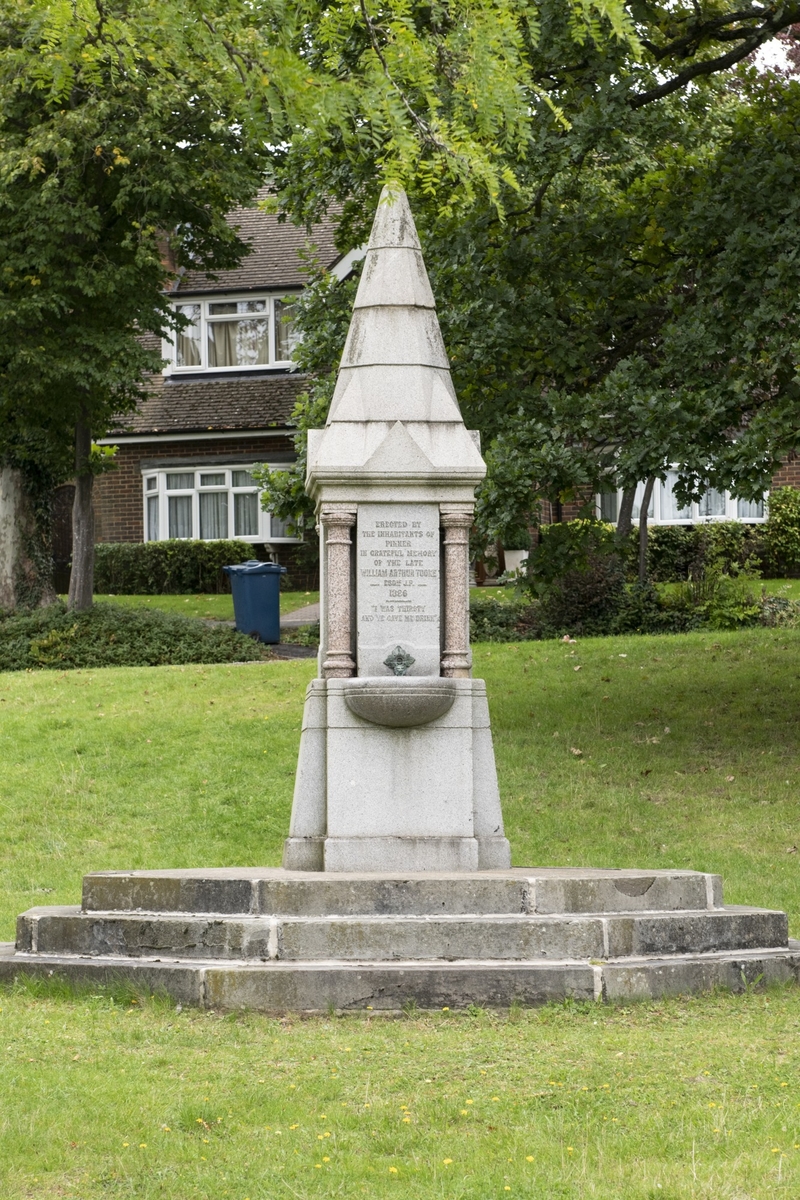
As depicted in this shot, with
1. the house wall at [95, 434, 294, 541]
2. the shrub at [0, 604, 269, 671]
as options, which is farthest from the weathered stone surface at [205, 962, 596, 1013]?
the house wall at [95, 434, 294, 541]

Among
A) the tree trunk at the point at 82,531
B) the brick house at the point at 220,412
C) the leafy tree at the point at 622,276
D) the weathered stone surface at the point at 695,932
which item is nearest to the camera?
the weathered stone surface at the point at 695,932

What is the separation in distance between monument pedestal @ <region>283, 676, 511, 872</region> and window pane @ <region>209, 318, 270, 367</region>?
2560cm

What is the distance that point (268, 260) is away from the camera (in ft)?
113

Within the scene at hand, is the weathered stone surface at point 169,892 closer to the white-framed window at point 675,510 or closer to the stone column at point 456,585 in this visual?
the stone column at point 456,585

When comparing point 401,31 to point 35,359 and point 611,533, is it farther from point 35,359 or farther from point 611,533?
point 35,359

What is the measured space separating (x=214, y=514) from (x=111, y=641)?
38.6 ft

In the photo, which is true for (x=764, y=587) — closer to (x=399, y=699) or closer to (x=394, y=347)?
(x=394, y=347)

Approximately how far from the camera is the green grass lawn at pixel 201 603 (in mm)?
27438

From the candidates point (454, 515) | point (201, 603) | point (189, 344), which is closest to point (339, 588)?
point (454, 515)

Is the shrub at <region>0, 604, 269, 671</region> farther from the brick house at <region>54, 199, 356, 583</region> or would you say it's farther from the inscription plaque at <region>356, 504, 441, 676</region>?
the inscription plaque at <region>356, 504, 441, 676</region>

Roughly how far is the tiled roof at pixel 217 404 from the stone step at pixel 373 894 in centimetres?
2475

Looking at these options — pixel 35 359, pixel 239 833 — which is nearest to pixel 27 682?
pixel 35 359

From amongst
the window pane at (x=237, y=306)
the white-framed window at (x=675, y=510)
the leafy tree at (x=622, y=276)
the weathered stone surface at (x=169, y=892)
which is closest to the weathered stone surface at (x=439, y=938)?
the weathered stone surface at (x=169, y=892)

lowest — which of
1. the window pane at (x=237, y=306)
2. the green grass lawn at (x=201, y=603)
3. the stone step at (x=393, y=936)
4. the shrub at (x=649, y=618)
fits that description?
the stone step at (x=393, y=936)
